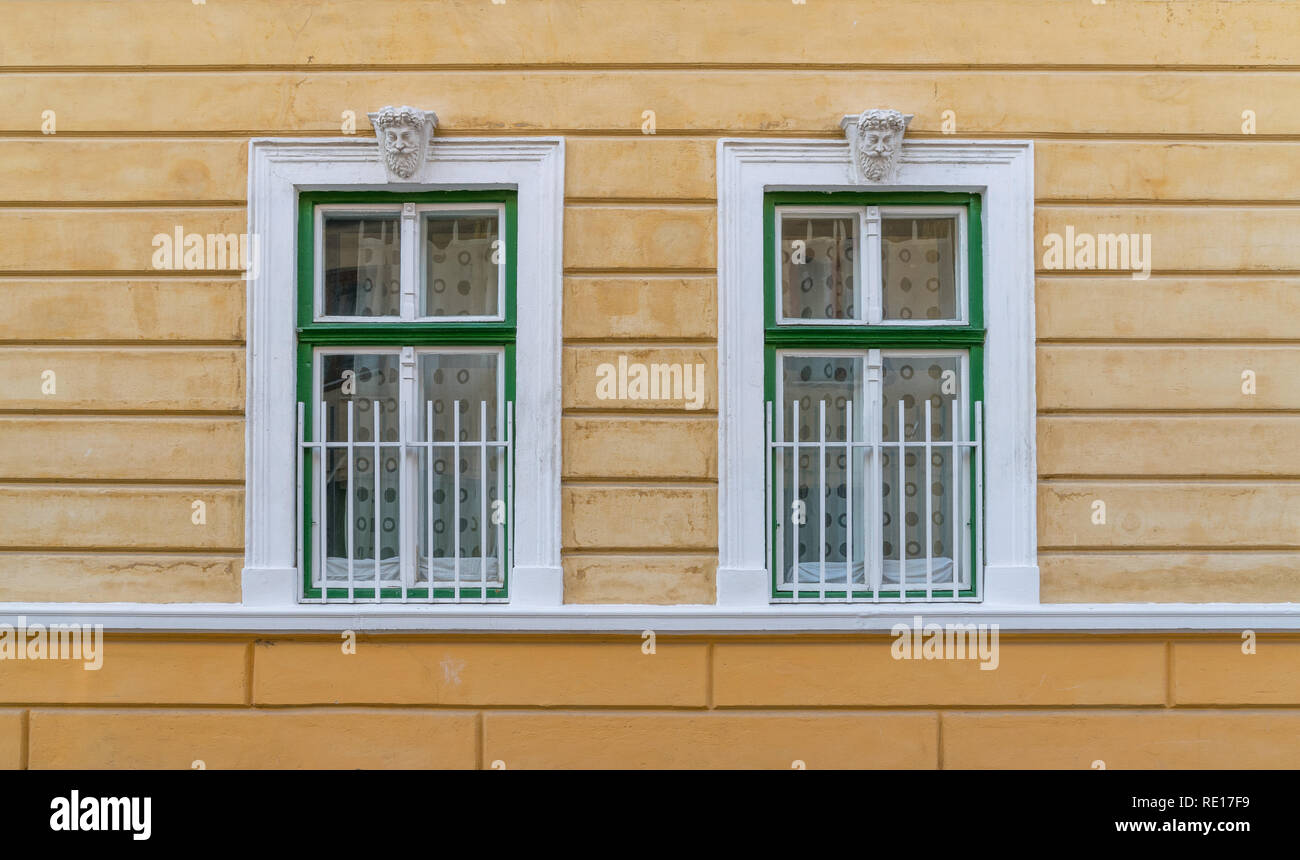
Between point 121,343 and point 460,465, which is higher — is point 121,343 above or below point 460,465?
above

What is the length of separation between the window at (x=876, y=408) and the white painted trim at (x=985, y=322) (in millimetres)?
85

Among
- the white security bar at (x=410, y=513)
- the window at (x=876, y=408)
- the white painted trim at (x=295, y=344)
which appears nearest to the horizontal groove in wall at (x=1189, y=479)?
the window at (x=876, y=408)

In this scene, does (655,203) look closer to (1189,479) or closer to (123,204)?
(123,204)

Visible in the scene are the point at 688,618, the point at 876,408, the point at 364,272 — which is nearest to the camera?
the point at 688,618

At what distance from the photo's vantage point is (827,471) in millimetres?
4742

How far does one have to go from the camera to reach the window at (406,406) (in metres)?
4.70

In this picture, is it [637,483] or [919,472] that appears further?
[919,472]

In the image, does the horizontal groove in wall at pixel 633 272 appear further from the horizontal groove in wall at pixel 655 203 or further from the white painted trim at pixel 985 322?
the horizontal groove in wall at pixel 655 203

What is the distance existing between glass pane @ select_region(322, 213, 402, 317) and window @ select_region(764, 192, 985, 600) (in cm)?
184

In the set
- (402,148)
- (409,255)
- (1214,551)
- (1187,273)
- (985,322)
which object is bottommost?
(1214,551)

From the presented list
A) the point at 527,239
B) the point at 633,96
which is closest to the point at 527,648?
the point at 527,239

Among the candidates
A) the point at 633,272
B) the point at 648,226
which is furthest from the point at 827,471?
the point at 648,226

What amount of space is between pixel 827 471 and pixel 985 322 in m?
1.04
